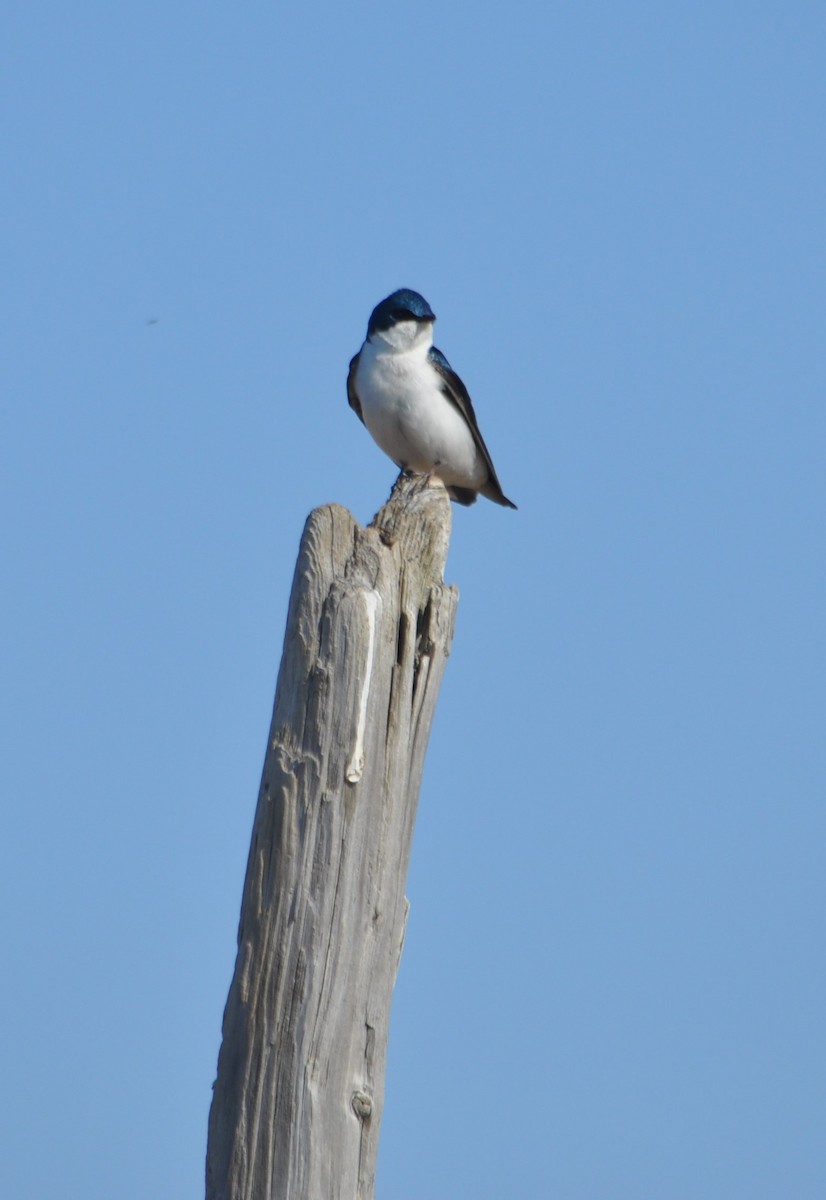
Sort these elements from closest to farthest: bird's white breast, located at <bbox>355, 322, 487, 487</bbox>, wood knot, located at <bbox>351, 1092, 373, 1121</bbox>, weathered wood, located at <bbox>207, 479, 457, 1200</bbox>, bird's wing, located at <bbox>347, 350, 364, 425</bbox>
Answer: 1. weathered wood, located at <bbox>207, 479, 457, 1200</bbox>
2. wood knot, located at <bbox>351, 1092, 373, 1121</bbox>
3. bird's white breast, located at <bbox>355, 322, 487, 487</bbox>
4. bird's wing, located at <bbox>347, 350, 364, 425</bbox>

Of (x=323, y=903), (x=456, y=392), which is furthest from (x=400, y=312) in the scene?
(x=323, y=903)

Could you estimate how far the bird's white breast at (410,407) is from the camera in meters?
8.66

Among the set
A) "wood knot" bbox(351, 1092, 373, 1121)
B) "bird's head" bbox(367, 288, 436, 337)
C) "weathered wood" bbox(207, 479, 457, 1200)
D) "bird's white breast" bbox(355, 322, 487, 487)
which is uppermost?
"bird's head" bbox(367, 288, 436, 337)

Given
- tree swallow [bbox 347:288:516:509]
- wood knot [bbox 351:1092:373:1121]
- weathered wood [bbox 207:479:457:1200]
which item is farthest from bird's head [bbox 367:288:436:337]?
wood knot [bbox 351:1092:373:1121]

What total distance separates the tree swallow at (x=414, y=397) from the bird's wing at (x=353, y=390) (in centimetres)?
2

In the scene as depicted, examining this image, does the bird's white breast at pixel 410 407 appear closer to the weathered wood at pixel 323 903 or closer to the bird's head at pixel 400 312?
the bird's head at pixel 400 312

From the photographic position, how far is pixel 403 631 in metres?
4.58

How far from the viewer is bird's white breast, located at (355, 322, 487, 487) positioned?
866 centimetres

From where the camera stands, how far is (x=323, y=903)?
13.3 feet

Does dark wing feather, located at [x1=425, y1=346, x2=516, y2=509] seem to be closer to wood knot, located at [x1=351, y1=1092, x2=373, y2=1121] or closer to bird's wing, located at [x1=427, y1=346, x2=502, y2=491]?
bird's wing, located at [x1=427, y1=346, x2=502, y2=491]

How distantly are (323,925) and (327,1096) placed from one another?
1.46 feet

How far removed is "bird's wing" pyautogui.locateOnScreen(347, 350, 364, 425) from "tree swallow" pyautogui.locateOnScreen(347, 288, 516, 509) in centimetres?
2

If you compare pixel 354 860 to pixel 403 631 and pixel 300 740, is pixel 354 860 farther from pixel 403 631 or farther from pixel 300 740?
pixel 403 631

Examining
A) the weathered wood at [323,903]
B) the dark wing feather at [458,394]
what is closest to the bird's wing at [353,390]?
the dark wing feather at [458,394]
